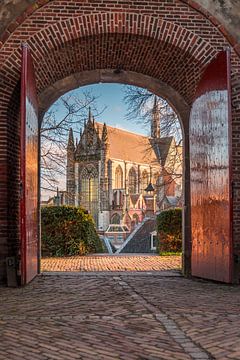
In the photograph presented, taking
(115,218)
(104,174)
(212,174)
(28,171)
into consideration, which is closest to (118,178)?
(104,174)

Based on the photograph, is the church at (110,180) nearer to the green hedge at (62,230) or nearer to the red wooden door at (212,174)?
the green hedge at (62,230)

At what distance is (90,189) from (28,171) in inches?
2706

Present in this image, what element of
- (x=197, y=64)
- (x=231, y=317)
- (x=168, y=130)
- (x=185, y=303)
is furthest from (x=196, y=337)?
(x=168, y=130)

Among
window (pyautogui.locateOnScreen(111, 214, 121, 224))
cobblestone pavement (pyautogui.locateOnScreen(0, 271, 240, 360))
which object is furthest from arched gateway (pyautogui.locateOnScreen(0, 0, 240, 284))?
window (pyautogui.locateOnScreen(111, 214, 121, 224))

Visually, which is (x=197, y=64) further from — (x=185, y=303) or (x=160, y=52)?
(x=185, y=303)

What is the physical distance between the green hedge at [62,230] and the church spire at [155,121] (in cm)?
583

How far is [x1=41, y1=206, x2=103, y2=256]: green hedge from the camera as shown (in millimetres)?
15484

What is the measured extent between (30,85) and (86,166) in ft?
218

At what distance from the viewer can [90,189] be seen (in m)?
77.1

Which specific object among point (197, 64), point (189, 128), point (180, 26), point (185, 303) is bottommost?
point (185, 303)

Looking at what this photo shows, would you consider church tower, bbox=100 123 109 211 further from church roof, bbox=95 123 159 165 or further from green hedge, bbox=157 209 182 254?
green hedge, bbox=157 209 182 254

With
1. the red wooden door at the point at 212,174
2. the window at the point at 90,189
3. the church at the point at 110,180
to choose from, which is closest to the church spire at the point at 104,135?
the church at the point at 110,180

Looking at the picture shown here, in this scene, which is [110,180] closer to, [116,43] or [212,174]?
[116,43]

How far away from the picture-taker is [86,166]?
75.1 m
